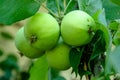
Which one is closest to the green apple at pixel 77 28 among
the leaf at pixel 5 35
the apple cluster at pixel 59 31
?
the apple cluster at pixel 59 31

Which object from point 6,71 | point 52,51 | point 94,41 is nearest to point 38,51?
point 52,51

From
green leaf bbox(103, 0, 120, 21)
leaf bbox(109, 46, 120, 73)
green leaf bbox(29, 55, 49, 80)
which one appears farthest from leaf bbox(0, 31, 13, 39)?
leaf bbox(109, 46, 120, 73)

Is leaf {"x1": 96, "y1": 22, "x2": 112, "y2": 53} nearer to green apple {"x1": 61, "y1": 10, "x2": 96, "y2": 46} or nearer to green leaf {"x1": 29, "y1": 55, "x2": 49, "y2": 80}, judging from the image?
green apple {"x1": 61, "y1": 10, "x2": 96, "y2": 46}

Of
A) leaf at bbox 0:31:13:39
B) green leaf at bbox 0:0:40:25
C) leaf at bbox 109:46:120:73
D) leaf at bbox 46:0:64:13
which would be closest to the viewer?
leaf at bbox 109:46:120:73

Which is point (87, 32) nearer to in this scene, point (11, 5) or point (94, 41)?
point (94, 41)

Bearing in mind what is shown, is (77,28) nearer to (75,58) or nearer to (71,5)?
(75,58)

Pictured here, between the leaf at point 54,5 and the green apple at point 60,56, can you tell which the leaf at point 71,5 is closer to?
the leaf at point 54,5

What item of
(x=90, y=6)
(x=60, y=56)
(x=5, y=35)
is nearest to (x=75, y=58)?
(x=60, y=56)
